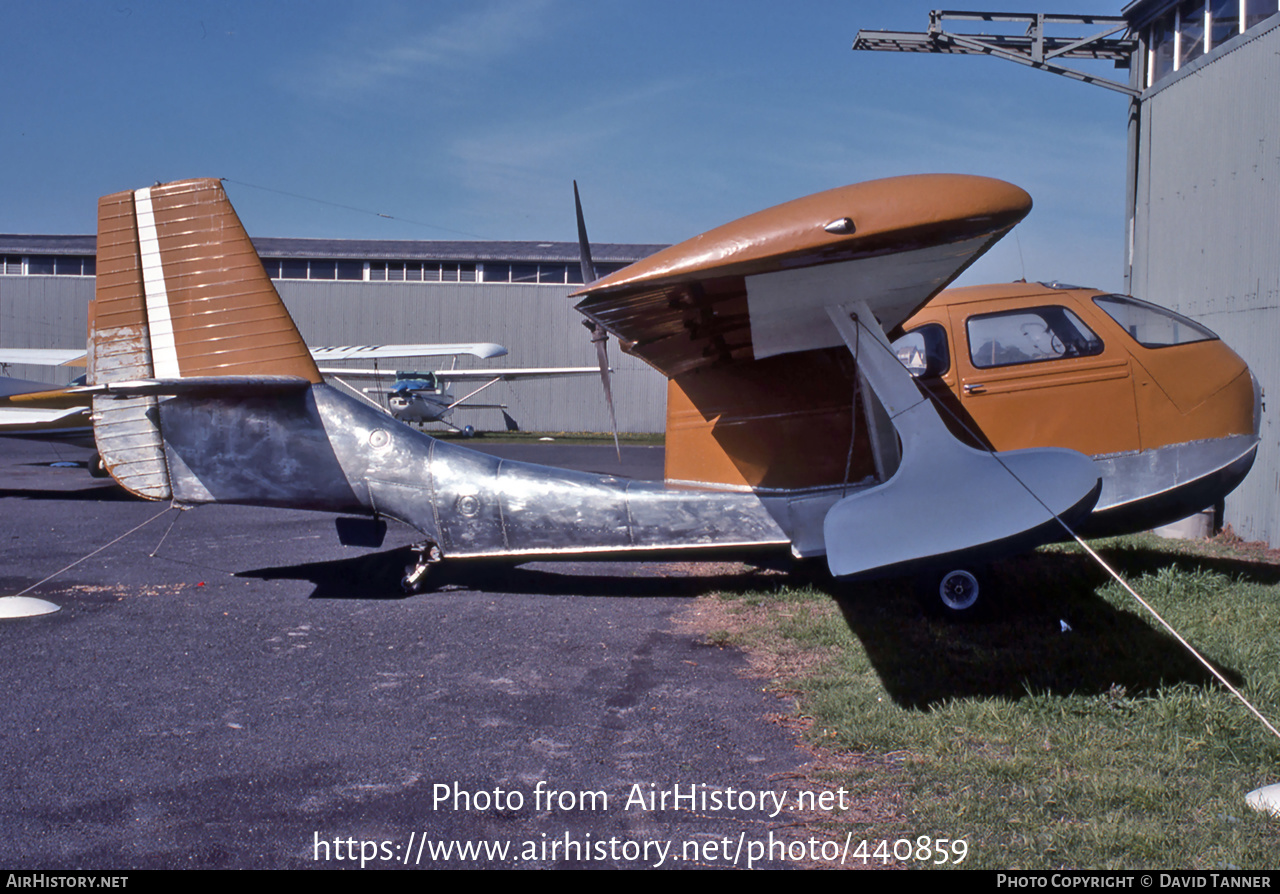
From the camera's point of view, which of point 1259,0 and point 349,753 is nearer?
point 349,753

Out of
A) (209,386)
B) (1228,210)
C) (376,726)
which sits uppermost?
(1228,210)

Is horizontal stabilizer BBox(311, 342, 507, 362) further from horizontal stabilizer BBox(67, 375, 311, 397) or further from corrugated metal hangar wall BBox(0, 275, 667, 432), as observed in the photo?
horizontal stabilizer BBox(67, 375, 311, 397)

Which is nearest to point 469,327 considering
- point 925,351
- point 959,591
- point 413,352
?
point 413,352

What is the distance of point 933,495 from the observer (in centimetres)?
486

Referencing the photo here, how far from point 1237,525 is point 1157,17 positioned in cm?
712

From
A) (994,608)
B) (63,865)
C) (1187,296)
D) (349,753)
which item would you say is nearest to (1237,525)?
(1187,296)

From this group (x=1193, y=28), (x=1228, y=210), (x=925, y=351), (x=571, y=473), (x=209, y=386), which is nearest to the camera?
(x=209, y=386)

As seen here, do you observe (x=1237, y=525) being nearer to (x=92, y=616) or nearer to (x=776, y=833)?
(x=776, y=833)

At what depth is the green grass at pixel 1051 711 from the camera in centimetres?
311

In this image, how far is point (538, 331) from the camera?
36969 millimetres

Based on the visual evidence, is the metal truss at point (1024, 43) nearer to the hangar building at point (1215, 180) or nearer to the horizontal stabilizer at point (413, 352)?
the hangar building at point (1215, 180)

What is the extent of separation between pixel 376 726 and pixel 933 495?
11.0 ft

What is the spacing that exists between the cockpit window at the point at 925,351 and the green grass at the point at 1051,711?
1.77 metres

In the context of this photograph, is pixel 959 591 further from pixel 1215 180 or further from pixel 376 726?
pixel 1215 180
